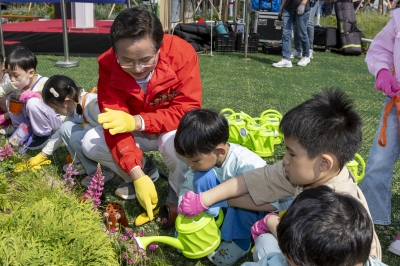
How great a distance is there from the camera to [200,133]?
203 cm

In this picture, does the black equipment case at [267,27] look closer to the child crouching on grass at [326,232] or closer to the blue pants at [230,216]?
the blue pants at [230,216]

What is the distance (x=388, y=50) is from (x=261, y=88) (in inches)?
123

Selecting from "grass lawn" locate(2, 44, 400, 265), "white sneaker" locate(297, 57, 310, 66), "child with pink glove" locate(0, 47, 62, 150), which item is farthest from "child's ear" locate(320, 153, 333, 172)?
"white sneaker" locate(297, 57, 310, 66)

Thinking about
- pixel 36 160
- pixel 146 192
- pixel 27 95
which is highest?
pixel 27 95

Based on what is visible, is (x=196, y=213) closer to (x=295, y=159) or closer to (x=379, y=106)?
(x=295, y=159)

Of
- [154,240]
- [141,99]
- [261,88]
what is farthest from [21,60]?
[261,88]

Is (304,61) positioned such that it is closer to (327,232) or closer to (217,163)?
(217,163)

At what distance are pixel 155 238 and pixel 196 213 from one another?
21 cm

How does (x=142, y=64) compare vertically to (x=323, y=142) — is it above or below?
above

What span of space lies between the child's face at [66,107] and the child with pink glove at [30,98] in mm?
404

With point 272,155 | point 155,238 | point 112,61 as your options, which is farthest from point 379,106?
point 155,238

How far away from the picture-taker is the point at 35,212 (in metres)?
1.87

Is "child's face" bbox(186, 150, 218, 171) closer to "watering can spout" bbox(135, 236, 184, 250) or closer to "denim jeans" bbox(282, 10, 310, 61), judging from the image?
"watering can spout" bbox(135, 236, 184, 250)

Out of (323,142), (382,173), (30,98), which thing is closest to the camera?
(323,142)
